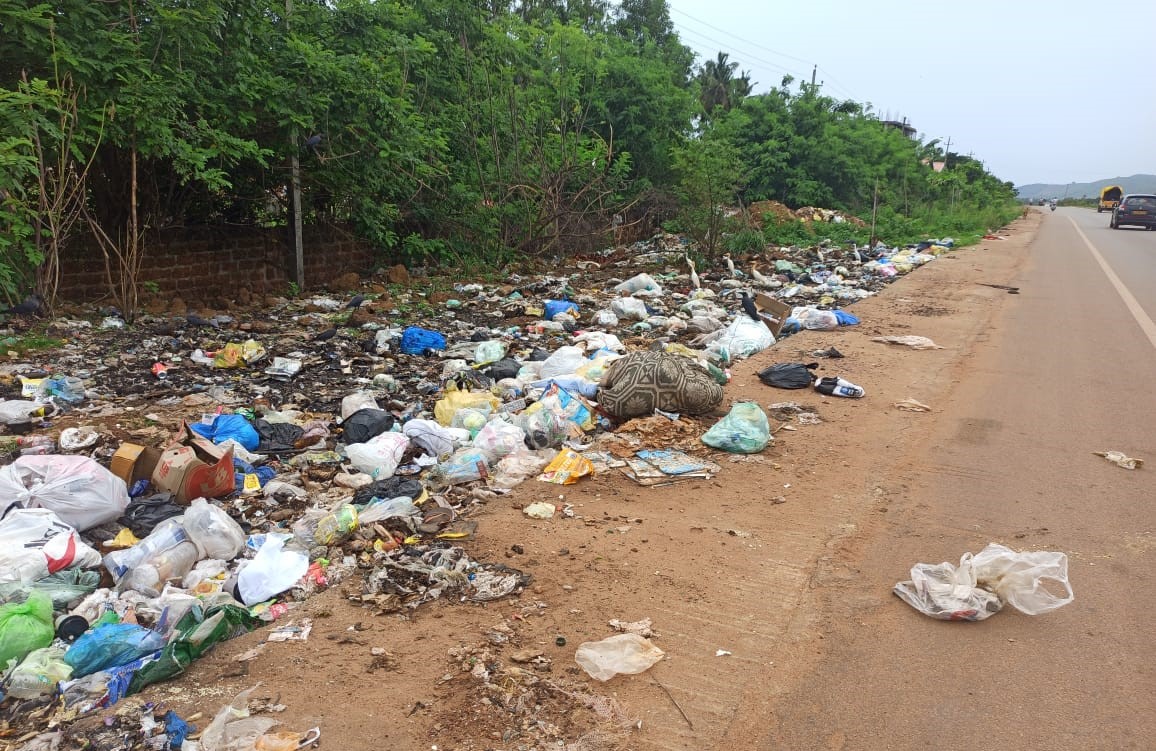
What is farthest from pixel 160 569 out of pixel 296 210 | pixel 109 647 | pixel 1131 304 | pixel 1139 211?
pixel 1139 211

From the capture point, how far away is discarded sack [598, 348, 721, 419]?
5180 millimetres

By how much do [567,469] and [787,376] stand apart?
2541 millimetres

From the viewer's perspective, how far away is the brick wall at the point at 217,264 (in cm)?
837

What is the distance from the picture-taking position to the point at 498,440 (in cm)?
464

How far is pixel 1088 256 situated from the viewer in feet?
53.5

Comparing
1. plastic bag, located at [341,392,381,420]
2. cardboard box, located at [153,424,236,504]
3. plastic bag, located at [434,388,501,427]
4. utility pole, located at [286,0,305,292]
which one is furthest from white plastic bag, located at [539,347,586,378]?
utility pole, located at [286,0,305,292]

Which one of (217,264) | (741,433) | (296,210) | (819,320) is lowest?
(741,433)

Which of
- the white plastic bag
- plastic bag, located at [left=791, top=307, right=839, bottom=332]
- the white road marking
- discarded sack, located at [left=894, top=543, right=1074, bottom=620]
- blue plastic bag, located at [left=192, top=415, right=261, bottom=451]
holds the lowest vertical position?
blue plastic bag, located at [left=192, top=415, right=261, bottom=451]

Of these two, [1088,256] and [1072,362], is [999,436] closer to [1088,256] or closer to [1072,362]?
[1072,362]

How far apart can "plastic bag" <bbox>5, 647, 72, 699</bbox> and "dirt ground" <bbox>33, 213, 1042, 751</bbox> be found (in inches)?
14.5

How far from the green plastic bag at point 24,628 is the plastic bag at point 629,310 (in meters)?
7.10

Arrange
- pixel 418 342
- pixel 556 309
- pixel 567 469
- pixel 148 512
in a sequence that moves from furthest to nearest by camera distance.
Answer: pixel 556 309, pixel 418 342, pixel 567 469, pixel 148 512

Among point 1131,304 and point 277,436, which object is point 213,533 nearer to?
point 277,436

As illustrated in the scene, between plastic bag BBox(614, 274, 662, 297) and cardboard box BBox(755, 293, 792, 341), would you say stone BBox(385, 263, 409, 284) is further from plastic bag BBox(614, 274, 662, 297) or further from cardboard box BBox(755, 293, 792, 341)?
cardboard box BBox(755, 293, 792, 341)
